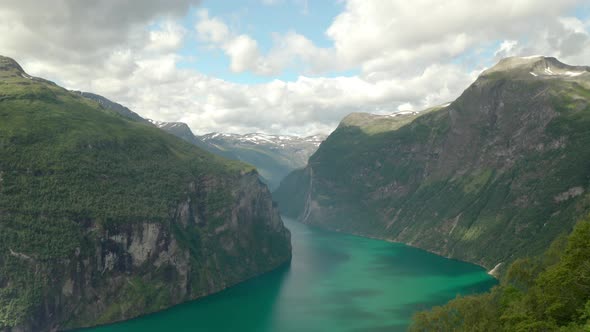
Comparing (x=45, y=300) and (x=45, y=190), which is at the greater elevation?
(x=45, y=190)

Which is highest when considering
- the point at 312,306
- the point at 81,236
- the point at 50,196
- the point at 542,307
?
the point at 50,196

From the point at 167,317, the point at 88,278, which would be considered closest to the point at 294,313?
the point at 167,317

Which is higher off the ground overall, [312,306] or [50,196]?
[50,196]

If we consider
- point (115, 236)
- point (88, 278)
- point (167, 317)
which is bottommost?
point (167, 317)

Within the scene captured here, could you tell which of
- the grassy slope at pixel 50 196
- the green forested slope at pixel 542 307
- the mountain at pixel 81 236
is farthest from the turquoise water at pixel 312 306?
the green forested slope at pixel 542 307

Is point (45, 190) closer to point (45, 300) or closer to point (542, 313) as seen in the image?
point (45, 300)

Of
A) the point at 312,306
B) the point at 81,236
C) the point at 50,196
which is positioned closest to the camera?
the point at 81,236

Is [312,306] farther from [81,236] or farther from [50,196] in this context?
[50,196]

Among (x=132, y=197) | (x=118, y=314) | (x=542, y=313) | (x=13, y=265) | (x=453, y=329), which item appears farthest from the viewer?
(x=132, y=197)

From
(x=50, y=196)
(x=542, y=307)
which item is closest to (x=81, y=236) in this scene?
(x=50, y=196)

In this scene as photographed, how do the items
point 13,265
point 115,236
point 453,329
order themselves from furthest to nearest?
point 115,236, point 13,265, point 453,329

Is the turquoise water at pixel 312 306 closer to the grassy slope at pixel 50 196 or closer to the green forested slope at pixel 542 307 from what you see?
the grassy slope at pixel 50 196
